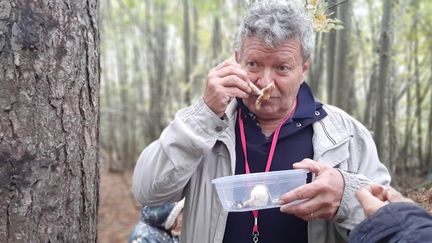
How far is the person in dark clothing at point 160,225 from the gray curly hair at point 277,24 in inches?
51.1

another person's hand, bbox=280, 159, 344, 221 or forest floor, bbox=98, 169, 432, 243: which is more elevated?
another person's hand, bbox=280, 159, 344, 221

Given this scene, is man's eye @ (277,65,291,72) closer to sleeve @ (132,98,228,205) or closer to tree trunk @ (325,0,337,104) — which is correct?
sleeve @ (132,98,228,205)

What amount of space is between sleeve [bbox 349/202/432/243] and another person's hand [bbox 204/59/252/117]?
2.08 feet

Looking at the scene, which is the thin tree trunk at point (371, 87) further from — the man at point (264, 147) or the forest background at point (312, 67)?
the man at point (264, 147)

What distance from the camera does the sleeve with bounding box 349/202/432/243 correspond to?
1227 mm

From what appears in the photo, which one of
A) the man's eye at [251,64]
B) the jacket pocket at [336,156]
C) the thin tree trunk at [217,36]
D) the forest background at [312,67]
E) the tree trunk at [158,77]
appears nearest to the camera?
the jacket pocket at [336,156]

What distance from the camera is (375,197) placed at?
1.42m

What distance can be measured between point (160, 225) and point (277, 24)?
61.9 inches

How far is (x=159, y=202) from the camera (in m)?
1.83

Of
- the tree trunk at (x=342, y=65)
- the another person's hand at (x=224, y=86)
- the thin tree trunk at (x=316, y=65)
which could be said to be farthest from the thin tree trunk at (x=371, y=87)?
the another person's hand at (x=224, y=86)

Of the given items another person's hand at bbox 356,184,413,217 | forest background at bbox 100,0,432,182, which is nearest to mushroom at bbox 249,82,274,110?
another person's hand at bbox 356,184,413,217

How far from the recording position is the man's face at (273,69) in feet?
6.01

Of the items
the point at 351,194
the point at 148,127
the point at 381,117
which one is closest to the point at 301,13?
the point at 351,194

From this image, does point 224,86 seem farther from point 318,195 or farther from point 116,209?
point 116,209
